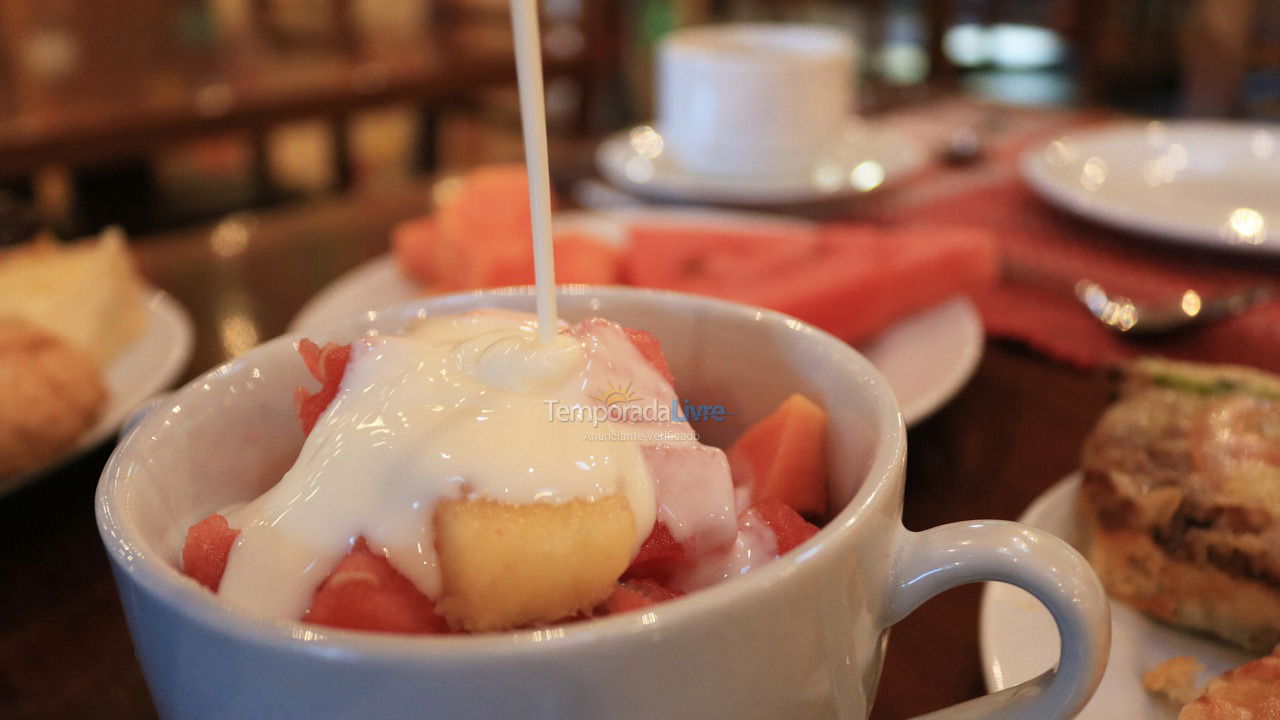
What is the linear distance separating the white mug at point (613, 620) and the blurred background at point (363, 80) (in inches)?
47.4

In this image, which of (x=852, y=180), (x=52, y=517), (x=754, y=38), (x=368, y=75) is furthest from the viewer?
(x=368, y=75)

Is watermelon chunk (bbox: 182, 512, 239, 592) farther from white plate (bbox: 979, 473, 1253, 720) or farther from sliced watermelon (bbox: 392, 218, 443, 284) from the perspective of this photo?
sliced watermelon (bbox: 392, 218, 443, 284)

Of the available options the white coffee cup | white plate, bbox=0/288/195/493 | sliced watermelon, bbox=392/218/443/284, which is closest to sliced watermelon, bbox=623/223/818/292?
sliced watermelon, bbox=392/218/443/284

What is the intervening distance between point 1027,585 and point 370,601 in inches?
9.7

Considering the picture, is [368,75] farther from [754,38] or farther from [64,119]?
[754,38]

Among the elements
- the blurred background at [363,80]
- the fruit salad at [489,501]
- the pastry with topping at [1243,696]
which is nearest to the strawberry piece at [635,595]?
the fruit salad at [489,501]

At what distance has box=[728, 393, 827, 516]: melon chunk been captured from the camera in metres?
0.47

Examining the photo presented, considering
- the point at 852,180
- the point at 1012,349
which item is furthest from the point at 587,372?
the point at 852,180

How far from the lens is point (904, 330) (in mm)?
900

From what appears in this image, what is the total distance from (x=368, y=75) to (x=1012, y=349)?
2.51 m

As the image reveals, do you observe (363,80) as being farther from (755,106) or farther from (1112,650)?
(1112,650)

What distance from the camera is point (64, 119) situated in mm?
2414

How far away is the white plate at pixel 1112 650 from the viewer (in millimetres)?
463

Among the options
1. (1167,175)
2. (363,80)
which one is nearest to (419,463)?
(1167,175)
